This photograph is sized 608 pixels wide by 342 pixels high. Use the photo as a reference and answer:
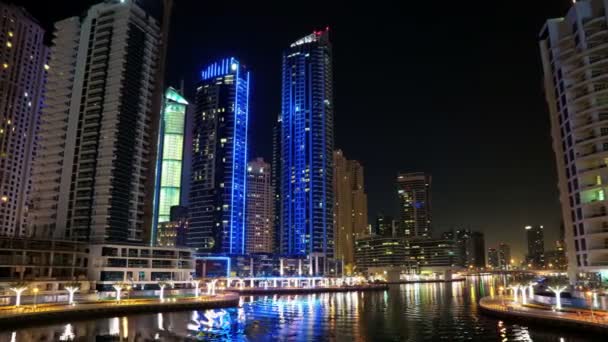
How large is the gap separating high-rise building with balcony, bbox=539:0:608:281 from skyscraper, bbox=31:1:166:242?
394 feet

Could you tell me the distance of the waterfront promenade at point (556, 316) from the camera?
188 ft

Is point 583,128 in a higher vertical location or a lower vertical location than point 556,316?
higher

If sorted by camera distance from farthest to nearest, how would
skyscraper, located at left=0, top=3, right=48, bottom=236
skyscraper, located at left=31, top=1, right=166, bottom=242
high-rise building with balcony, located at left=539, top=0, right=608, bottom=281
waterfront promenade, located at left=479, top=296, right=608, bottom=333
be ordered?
skyscraper, located at left=0, top=3, right=48, bottom=236 < skyscraper, located at left=31, top=1, right=166, bottom=242 < high-rise building with balcony, located at left=539, top=0, right=608, bottom=281 < waterfront promenade, located at left=479, top=296, right=608, bottom=333

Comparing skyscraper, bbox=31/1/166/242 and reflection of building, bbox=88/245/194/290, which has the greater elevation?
skyscraper, bbox=31/1/166/242

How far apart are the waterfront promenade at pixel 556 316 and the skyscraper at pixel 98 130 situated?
109735mm

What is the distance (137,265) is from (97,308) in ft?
181

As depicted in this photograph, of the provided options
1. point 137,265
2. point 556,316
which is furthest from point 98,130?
point 556,316

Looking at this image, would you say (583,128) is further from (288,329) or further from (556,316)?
(288,329)

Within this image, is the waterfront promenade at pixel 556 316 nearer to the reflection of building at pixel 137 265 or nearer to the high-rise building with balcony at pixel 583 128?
the high-rise building with balcony at pixel 583 128

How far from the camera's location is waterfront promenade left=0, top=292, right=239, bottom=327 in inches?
2596

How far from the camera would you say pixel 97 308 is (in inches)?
3130

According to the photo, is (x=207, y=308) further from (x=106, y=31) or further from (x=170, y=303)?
(x=106, y=31)

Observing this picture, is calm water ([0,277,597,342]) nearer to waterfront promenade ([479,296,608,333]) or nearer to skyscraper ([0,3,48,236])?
waterfront promenade ([479,296,608,333])

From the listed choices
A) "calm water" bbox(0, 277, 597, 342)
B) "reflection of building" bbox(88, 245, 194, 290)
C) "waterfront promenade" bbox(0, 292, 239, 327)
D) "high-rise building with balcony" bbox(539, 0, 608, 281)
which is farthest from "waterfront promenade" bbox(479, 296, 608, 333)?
"reflection of building" bbox(88, 245, 194, 290)
